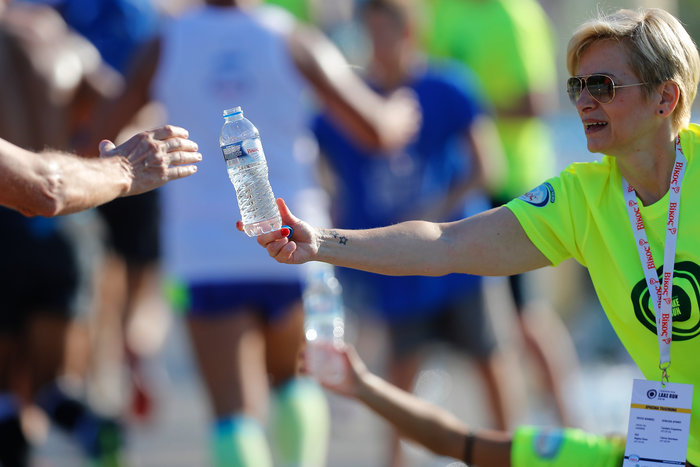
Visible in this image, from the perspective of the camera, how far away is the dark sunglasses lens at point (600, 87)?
3.13 meters

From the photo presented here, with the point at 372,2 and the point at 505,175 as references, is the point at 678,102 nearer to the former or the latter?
the point at 372,2

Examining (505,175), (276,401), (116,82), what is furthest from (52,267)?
(505,175)

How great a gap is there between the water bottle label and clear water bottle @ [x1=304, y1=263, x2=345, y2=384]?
36.0 inches

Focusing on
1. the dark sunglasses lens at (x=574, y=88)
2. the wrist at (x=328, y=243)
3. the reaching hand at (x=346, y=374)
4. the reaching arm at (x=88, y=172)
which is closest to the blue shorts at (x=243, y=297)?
the reaching hand at (x=346, y=374)

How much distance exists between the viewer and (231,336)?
4.56 m

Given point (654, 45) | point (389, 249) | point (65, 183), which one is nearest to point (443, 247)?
point (389, 249)

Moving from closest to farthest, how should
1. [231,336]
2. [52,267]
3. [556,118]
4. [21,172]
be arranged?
[21,172] → [231,336] → [52,267] → [556,118]

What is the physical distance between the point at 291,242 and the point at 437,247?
1.49 feet

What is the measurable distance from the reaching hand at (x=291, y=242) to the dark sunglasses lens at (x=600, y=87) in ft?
2.79

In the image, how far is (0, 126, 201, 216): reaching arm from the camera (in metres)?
3.04

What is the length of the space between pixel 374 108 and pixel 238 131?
1703 millimetres

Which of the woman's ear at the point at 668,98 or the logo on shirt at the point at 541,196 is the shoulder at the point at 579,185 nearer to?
the logo on shirt at the point at 541,196

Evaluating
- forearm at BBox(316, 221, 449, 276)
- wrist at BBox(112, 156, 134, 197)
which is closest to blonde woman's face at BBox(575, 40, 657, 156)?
forearm at BBox(316, 221, 449, 276)

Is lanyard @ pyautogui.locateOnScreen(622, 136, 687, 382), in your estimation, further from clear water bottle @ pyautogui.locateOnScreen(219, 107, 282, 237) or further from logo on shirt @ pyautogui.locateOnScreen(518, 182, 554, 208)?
clear water bottle @ pyautogui.locateOnScreen(219, 107, 282, 237)
